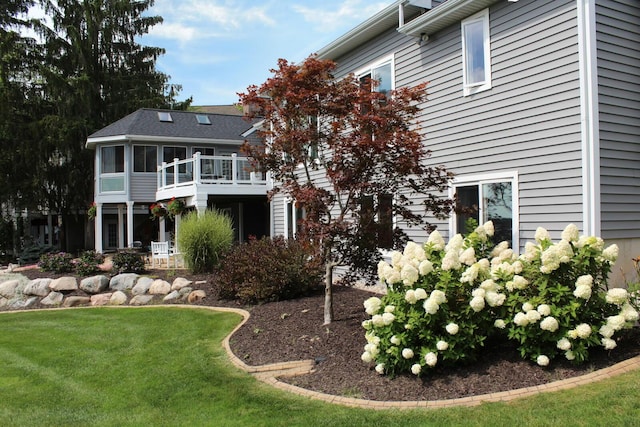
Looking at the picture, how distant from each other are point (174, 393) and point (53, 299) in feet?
27.0

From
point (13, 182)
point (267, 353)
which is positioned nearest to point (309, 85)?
point (267, 353)

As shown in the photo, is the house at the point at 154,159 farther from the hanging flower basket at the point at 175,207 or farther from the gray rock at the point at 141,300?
the gray rock at the point at 141,300

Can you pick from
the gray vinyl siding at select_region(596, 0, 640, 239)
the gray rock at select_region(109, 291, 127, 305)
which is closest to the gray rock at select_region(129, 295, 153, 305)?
the gray rock at select_region(109, 291, 127, 305)

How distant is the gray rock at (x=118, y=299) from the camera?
11.3 metres

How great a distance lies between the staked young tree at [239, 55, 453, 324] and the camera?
6.28m

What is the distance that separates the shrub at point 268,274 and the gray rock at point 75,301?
143 inches

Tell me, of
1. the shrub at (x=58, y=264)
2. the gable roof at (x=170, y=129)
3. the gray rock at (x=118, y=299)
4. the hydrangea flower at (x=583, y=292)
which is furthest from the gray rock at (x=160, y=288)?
the gable roof at (x=170, y=129)

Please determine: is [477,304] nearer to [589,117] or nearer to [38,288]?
[589,117]

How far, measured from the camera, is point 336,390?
4.86 meters

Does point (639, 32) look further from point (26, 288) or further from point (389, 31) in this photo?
point (26, 288)

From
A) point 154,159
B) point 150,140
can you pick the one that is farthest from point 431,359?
point 154,159

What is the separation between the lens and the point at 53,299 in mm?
11688

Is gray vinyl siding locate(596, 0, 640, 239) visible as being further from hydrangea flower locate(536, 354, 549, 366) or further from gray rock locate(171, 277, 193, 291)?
gray rock locate(171, 277, 193, 291)

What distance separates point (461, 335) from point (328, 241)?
230cm
